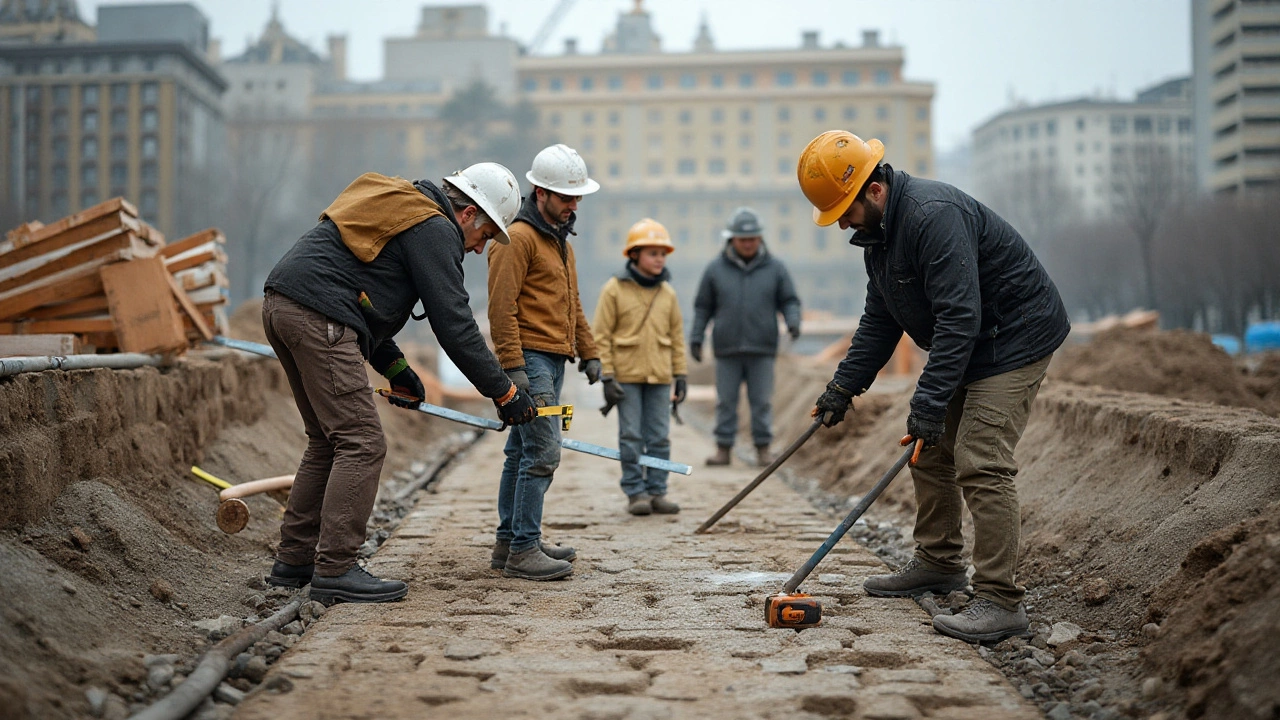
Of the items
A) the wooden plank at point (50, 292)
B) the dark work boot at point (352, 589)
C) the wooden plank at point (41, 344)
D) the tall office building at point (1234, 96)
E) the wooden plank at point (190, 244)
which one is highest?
the tall office building at point (1234, 96)

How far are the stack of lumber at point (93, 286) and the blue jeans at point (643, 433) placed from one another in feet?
9.75

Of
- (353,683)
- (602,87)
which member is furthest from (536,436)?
(602,87)

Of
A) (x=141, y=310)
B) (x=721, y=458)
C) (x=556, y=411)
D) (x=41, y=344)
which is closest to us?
Answer: (x=556, y=411)

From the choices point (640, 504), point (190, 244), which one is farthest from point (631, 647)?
point (190, 244)

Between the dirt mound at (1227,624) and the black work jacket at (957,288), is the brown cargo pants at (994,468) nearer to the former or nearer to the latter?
the black work jacket at (957,288)

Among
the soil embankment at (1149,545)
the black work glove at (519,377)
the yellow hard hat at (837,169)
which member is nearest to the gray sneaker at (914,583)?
the soil embankment at (1149,545)

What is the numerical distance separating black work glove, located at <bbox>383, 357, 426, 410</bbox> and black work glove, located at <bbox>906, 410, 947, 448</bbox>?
245 cm

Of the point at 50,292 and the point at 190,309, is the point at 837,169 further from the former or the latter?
the point at 50,292

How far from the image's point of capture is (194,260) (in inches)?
362

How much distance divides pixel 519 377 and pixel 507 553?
3.29 feet

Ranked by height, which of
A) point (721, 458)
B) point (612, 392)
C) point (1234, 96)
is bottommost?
point (721, 458)

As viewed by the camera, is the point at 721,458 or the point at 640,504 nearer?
the point at 640,504

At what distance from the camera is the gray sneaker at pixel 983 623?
4.86 metres

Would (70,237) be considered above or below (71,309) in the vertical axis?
above
